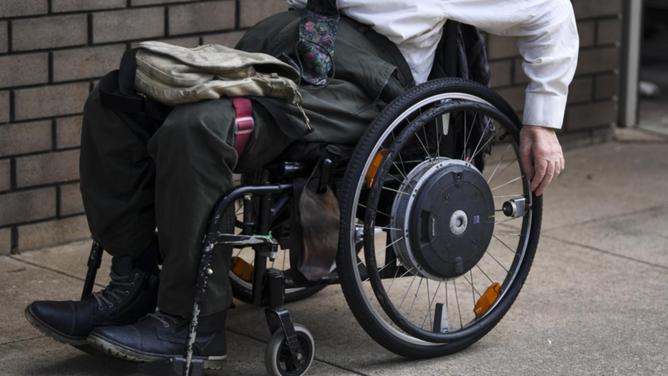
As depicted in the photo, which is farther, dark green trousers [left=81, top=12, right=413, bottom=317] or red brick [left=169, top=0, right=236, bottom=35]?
red brick [left=169, top=0, right=236, bottom=35]

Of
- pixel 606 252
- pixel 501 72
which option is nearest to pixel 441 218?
pixel 606 252

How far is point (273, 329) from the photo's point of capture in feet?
11.6

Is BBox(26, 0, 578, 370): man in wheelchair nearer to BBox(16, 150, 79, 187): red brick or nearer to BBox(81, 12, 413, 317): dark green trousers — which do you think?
BBox(81, 12, 413, 317): dark green trousers

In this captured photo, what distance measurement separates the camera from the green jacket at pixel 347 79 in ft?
11.7

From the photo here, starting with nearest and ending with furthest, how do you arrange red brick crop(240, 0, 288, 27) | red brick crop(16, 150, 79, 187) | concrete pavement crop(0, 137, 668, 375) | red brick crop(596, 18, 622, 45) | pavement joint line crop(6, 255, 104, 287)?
concrete pavement crop(0, 137, 668, 375), pavement joint line crop(6, 255, 104, 287), red brick crop(16, 150, 79, 187), red brick crop(240, 0, 288, 27), red brick crop(596, 18, 622, 45)

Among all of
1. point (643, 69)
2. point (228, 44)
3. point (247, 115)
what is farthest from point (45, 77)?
point (643, 69)

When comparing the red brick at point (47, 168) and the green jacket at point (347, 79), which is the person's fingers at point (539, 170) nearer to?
the green jacket at point (347, 79)

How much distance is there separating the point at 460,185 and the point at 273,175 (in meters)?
0.55

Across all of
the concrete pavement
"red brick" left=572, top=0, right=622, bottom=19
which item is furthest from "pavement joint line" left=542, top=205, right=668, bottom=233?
"red brick" left=572, top=0, right=622, bottom=19

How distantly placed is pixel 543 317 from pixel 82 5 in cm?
206

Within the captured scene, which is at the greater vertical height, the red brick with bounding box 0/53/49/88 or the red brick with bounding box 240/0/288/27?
the red brick with bounding box 240/0/288/27

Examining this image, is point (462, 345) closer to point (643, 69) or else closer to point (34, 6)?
point (34, 6)

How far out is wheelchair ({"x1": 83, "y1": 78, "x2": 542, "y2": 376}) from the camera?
3.49m

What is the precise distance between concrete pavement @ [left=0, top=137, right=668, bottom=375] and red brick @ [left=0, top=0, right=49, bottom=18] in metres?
0.90
